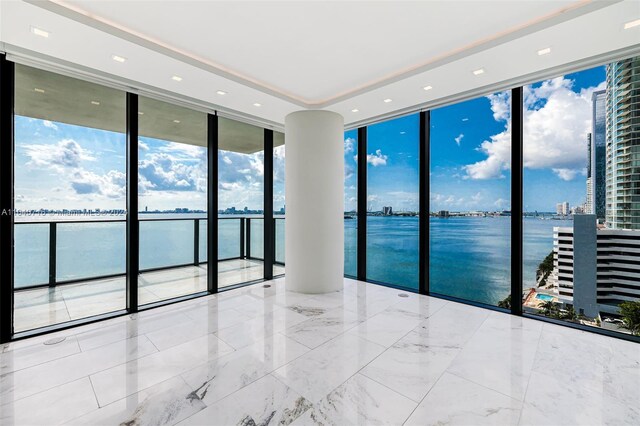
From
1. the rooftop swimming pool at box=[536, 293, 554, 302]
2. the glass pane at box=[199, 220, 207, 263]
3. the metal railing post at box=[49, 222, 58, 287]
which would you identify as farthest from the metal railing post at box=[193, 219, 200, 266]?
the rooftop swimming pool at box=[536, 293, 554, 302]

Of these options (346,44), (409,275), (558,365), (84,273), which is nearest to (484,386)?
(558,365)

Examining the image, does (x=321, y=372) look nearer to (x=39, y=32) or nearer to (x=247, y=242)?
(x=39, y=32)

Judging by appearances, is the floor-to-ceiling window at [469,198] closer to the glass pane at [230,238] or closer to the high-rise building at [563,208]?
the high-rise building at [563,208]

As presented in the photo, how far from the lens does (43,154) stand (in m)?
3.49

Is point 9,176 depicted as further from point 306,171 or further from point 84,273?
point 306,171

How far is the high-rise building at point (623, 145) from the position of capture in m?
2.97

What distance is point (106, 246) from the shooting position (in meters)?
4.68

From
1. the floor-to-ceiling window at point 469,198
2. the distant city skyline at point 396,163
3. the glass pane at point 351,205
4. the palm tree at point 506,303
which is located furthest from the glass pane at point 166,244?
the palm tree at point 506,303

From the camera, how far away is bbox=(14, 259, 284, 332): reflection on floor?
347cm

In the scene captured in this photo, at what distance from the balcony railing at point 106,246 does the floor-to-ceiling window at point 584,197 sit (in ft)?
14.8

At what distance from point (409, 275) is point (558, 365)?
2.57 m

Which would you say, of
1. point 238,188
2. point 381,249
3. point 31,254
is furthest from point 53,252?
point 381,249

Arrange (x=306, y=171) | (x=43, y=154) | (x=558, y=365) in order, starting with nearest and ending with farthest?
(x=558, y=365), (x=43, y=154), (x=306, y=171)

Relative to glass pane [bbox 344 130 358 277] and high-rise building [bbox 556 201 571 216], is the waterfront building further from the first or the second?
glass pane [bbox 344 130 358 277]
